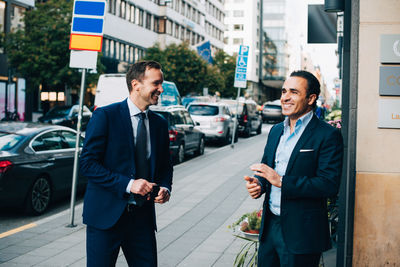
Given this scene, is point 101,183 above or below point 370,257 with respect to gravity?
above

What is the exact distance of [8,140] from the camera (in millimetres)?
7941

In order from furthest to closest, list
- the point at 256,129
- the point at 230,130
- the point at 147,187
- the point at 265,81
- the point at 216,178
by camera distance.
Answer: the point at 265,81
the point at 256,129
the point at 230,130
the point at 216,178
the point at 147,187

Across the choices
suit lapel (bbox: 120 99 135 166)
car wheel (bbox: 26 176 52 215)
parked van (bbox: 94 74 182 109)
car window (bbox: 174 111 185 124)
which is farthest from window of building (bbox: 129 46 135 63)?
suit lapel (bbox: 120 99 135 166)

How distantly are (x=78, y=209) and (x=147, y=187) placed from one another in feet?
18.7

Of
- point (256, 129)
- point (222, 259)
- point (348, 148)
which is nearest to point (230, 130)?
point (256, 129)

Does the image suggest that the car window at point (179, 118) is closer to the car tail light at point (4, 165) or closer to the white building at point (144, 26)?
the car tail light at point (4, 165)

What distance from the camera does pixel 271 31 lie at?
4102 inches

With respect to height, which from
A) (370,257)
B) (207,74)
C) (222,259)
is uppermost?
(207,74)

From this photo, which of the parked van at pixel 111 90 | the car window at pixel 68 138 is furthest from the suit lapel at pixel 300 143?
the parked van at pixel 111 90

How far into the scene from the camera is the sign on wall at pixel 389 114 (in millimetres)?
3775

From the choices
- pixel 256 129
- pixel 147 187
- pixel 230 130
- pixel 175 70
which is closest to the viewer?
pixel 147 187

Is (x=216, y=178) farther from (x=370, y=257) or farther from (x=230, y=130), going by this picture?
(x=230, y=130)

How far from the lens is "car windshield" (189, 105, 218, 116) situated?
67.2 ft

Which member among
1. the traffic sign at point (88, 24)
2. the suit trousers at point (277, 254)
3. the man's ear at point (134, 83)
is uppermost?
the traffic sign at point (88, 24)
